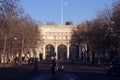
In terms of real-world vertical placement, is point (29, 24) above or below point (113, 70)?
above

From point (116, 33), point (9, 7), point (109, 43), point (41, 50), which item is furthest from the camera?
point (41, 50)

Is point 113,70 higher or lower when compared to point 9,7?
lower

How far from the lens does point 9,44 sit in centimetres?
10606

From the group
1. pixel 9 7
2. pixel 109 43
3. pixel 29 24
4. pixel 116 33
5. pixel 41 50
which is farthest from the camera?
pixel 41 50

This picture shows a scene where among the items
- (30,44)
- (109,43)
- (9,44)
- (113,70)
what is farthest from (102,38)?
(113,70)

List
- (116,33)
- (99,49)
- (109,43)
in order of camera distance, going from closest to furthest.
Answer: (116,33), (109,43), (99,49)

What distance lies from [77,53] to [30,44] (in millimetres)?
78341

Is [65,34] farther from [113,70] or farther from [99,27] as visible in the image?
[113,70]

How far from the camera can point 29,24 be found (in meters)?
118

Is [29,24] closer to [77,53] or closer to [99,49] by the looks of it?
[99,49]

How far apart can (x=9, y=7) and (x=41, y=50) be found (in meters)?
140

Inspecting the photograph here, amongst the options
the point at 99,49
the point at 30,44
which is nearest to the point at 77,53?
the point at 30,44

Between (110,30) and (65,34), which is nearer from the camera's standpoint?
(110,30)

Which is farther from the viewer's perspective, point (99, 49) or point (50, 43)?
point (50, 43)
